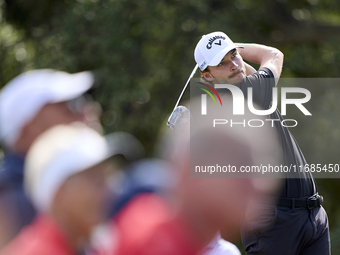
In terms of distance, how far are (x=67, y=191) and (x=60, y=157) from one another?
4.8 inches

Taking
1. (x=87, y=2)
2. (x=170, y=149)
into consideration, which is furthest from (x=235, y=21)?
(x=170, y=149)

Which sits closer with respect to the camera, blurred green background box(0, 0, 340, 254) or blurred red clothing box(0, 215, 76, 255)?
blurred red clothing box(0, 215, 76, 255)

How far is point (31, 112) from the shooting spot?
6.31 feet

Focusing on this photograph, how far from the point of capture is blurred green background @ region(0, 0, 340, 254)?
25.7ft

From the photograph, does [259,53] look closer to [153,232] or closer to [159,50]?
[153,232]

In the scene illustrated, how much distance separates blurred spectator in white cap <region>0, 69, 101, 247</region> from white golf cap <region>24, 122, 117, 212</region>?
30cm

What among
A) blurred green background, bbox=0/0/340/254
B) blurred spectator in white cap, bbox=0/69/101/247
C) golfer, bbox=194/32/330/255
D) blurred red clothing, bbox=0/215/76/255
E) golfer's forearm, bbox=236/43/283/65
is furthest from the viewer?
blurred green background, bbox=0/0/340/254

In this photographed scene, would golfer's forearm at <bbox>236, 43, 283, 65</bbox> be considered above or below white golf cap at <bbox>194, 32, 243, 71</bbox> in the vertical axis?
below

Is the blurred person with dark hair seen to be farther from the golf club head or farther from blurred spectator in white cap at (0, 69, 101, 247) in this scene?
the golf club head

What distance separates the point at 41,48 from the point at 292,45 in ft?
13.1

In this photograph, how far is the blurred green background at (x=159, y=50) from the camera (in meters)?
7.82

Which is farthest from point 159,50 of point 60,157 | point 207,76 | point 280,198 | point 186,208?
point 186,208

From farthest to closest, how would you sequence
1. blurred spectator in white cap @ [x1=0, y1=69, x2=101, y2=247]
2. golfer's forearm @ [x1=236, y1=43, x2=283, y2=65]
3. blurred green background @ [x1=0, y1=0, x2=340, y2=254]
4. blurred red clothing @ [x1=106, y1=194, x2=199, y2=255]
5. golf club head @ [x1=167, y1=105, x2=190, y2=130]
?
blurred green background @ [x1=0, y1=0, x2=340, y2=254] < golfer's forearm @ [x1=236, y1=43, x2=283, y2=65] < golf club head @ [x1=167, y1=105, x2=190, y2=130] < blurred spectator in white cap @ [x1=0, y1=69, x2=101, y2=247] < blurred red clothing @ [x1=106, y1=194, x2=199, y2=255]

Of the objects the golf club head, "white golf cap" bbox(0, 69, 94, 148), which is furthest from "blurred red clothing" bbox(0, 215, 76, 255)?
the golf club head
